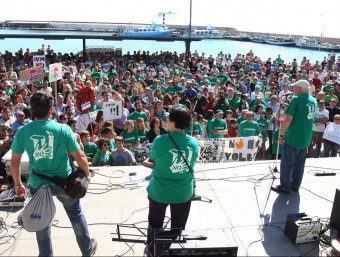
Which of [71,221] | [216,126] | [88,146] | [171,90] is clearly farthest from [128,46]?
[71,221]

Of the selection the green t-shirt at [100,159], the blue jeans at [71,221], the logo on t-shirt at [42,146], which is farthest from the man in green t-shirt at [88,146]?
the logo on t-shirt at [42,146]

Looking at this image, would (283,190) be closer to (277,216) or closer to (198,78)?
(277,216)

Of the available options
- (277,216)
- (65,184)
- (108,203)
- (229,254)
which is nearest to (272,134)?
(277,216)

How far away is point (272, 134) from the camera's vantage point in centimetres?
900

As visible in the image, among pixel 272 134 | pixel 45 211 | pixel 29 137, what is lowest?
pixel 272 134

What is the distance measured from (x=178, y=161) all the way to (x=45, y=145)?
1.20 metres

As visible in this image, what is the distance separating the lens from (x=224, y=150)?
7.95 meters

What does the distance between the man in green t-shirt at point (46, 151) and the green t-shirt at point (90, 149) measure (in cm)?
324

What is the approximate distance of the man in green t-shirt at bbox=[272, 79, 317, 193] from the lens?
15.1ft

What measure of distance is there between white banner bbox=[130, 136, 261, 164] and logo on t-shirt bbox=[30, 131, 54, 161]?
438 cm

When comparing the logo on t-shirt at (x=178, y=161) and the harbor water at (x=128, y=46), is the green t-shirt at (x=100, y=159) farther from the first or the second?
the harbor water at (x=128, y=46)

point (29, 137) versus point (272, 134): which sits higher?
point (29, 137)

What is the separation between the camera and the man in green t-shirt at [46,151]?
10.0ft

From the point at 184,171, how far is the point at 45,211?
133 cm
